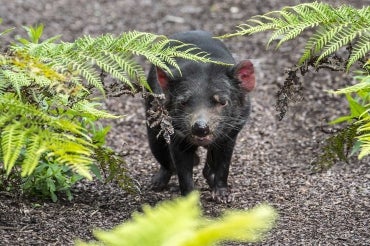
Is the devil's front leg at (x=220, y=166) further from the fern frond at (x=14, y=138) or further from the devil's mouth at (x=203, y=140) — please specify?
the fern frond at (x=14, y=138)

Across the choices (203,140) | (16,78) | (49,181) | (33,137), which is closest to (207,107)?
(203,140)

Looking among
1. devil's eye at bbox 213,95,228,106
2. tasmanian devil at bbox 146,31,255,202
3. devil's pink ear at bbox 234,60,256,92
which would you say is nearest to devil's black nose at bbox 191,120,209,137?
tasmanian devil at bbox 146,31,255,202

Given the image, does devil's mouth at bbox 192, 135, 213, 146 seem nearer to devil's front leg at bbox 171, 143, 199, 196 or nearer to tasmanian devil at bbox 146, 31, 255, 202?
tasmanian devil at bbox 146, 31, 255, 202

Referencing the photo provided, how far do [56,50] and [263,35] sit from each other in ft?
17.5

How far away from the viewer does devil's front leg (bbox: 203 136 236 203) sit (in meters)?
5.48

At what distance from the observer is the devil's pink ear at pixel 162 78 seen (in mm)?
5352

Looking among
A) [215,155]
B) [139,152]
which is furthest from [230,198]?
[139,152]

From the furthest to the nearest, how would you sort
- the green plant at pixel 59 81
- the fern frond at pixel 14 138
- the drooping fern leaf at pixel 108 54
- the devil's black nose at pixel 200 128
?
the devil's black nose at pixel 200 128, the drooping fern leaf at pixel 108 54, the green plant at pixel 59 81, the fern frond at pixel 14 138

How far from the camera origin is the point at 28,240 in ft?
14.0

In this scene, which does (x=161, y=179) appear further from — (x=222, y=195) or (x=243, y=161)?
(x=243, y=161)

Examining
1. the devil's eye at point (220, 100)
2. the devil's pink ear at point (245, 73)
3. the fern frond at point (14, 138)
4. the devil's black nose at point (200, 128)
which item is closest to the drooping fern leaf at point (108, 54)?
the fern frond at point (14, 138)

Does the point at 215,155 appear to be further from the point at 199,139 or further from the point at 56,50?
the point at 56,50

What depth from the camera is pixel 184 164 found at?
5477 millimetres

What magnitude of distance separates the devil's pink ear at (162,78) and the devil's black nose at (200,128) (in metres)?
0.42
